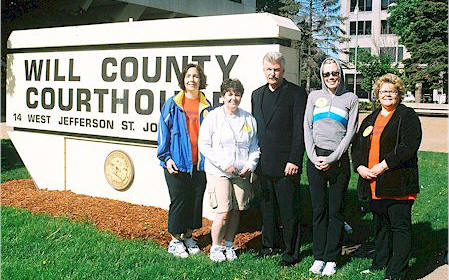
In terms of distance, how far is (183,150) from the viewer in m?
5.22

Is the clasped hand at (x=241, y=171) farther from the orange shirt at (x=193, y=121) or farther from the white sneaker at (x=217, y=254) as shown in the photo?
the white sneaker at (x=217, y=254)

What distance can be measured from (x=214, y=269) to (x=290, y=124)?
1.45 m

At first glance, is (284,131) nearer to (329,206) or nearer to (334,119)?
(334,119)

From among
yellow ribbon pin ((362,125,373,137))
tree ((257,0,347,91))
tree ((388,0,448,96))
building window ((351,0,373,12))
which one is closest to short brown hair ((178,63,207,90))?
yellow ribbon pin ((362,125,373,137))

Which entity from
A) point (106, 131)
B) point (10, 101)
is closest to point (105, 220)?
point (106, 131)

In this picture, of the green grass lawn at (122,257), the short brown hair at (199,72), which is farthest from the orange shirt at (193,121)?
the green grass lawn at (122,257)

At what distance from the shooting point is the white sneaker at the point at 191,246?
5375 mm

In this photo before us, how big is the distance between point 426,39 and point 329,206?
4068 centimetres

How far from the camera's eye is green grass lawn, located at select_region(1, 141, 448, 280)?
4.63 meters

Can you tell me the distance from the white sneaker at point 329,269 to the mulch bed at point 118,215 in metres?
1.00

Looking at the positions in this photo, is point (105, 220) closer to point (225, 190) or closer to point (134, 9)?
point (225, 190)

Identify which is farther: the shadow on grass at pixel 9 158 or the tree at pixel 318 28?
the tree at pixel 318 28

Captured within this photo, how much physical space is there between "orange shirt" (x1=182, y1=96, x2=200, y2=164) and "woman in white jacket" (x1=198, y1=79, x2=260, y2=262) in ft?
1.06

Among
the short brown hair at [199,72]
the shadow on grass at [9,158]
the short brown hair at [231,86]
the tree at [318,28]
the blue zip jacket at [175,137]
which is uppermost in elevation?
the tree at [318,28]
